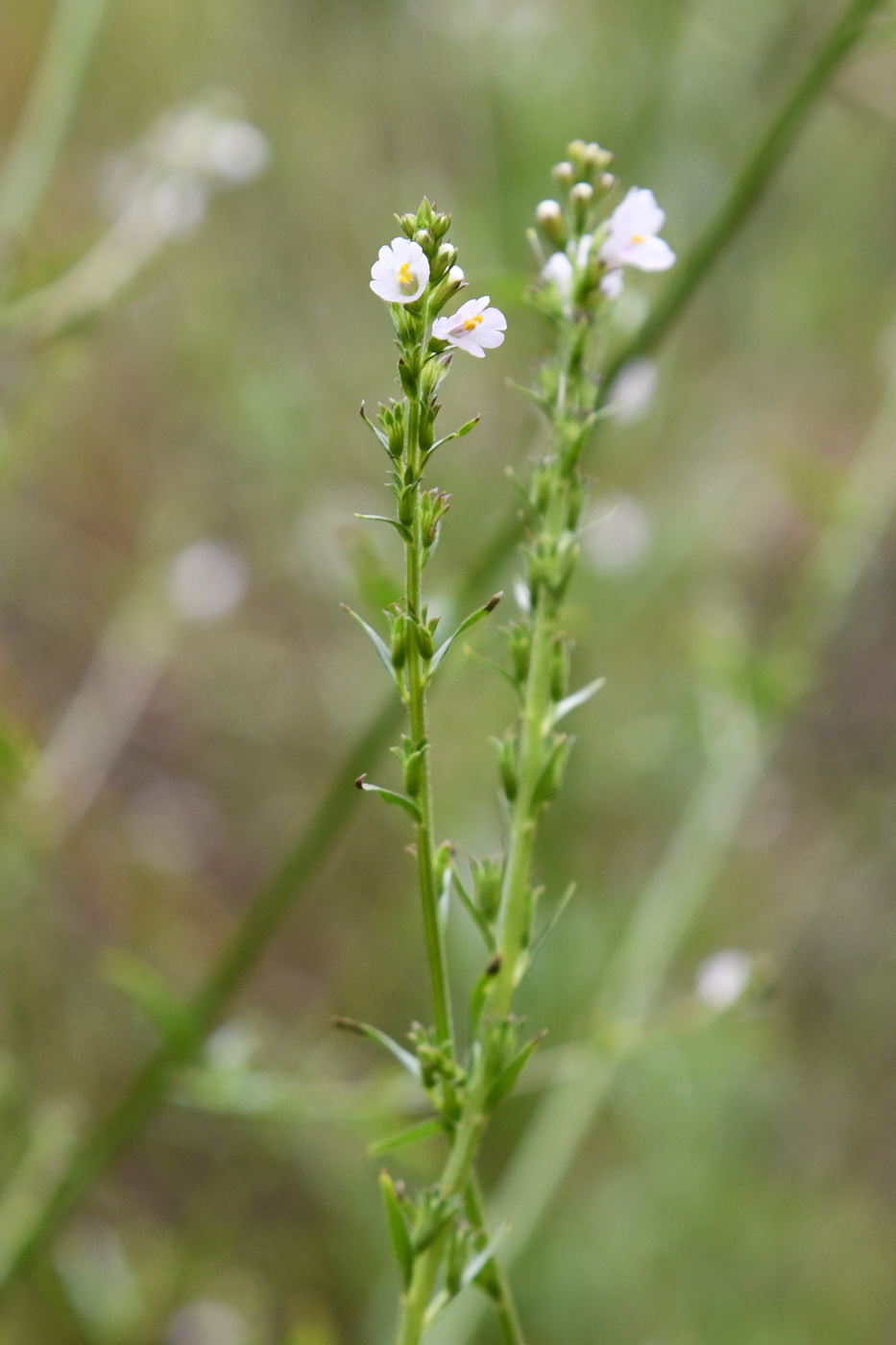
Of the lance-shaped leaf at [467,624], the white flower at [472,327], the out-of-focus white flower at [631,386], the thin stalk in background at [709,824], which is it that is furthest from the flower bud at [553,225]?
the thin stalk in background at [709,824]

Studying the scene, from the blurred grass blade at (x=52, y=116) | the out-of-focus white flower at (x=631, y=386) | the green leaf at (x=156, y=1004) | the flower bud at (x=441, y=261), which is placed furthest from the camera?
the blurred grass blade at (x=52, y=116)

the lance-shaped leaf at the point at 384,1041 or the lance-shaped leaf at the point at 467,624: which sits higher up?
the lance-shaped leaf at the point at 467,624

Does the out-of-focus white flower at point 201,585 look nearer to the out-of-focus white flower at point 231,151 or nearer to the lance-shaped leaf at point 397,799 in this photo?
the out-of-focus white flower at point 231,151

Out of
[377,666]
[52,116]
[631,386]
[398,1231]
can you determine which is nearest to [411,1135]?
[398,1231]

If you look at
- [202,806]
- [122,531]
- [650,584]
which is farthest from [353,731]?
[122,531]

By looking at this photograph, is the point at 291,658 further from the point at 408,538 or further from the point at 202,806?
the point at 408,538

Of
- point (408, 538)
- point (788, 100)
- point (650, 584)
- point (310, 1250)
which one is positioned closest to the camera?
point (408, 538)

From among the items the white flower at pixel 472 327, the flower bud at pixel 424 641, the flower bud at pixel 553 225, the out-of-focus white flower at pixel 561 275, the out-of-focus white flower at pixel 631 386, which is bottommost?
the flower bud at pixel 424 641

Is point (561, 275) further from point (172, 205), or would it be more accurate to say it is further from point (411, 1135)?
point (172, 205)
